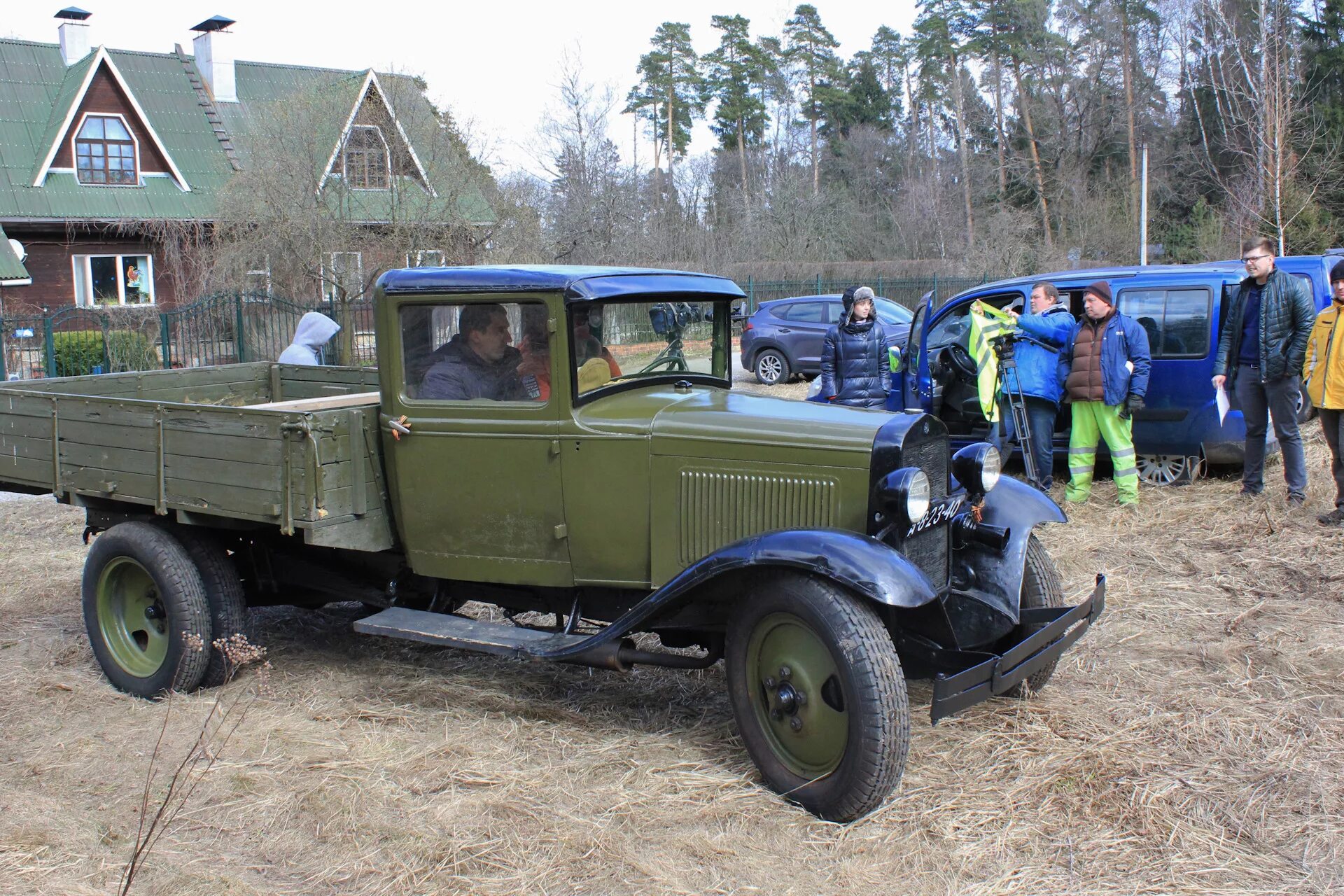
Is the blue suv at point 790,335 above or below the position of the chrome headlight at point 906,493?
above

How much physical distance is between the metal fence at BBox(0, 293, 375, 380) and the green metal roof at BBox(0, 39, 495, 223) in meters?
5.89

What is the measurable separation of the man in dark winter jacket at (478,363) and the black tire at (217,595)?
1320mm

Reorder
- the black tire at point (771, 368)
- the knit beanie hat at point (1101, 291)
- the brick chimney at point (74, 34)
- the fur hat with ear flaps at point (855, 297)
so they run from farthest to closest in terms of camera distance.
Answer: the brick chimney at point (74, 34), the black tire at point (771, 368), the fur hat with ear flaps at point (855, 297), the knit beanie hat at point (1101, 291)

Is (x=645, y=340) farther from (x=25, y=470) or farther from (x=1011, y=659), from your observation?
(x=25, y=470)

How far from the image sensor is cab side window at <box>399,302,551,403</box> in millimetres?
4059

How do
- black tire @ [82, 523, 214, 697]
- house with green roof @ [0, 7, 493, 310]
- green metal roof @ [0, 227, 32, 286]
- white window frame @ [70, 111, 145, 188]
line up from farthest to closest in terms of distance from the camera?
white window frame @ [70, 111, 145, 188] → green metal roof @ [0, 227, 32, 286] → house with green roof @ [0, 7, 493, 310] → black tire @ [82, 523, 214, 697]

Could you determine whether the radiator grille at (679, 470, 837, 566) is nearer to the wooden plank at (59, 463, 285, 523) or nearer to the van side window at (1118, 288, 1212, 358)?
the wooden plank at (59, 463, 285, 523)

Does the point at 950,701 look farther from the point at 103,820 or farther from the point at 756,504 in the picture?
the point at 103,820

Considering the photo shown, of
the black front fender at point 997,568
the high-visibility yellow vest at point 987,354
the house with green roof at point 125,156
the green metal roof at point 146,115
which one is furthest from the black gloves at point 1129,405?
the green metal roof at point 146,115

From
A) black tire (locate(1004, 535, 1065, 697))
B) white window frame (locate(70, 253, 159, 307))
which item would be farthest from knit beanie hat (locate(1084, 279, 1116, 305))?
white window frame (locate(70, 253, 159, 307))

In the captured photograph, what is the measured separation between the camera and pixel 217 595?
15.3 feet

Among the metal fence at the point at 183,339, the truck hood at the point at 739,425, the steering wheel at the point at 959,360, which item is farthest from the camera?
the metal fence at the point at 183,339

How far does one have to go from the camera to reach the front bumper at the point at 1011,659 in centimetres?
322

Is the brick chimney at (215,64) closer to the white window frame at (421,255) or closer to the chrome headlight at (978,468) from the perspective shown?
the white window frame at (421,255)
